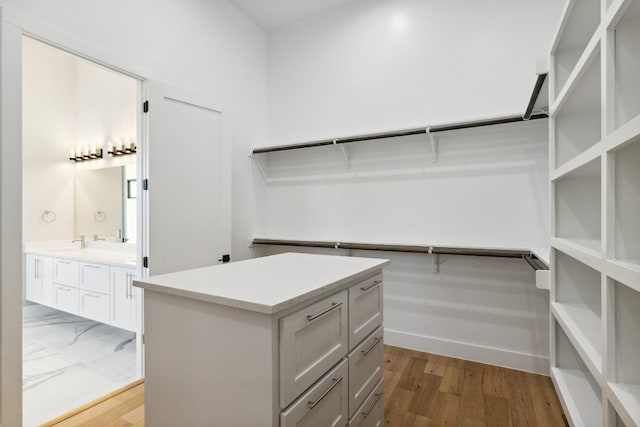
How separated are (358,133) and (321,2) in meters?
1.36

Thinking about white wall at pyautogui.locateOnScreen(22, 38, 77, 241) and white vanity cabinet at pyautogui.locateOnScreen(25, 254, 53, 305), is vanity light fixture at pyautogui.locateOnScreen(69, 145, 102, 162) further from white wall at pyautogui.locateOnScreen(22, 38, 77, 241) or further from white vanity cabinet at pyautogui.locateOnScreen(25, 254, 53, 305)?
white vanity cabinet at pyautogui.locateOnScreen(25, 254, 53, 305)

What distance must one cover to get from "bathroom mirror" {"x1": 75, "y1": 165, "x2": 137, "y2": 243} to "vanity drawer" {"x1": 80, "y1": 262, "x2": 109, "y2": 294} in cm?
63

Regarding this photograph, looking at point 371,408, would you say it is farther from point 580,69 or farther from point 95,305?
point 95,305

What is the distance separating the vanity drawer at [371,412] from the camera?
137 centimetres

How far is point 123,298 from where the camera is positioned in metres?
2.87

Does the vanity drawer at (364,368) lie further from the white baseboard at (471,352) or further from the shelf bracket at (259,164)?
the shelf bracket at (259,164)

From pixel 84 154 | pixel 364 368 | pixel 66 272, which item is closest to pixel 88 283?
pixel 66 272

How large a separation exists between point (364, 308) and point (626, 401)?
0.88 m

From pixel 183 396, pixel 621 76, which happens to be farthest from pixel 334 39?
pixel 183 396

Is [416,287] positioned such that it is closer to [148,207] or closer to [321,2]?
[148,207]

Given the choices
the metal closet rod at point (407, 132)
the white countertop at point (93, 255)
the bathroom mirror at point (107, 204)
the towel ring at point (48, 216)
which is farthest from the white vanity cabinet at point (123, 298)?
the towel ring at point (48, 216)

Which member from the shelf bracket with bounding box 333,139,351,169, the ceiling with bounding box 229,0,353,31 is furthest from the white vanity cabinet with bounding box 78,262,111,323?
the ceiling with bounding box 229,0,353,31

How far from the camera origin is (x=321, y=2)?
313 centimetres

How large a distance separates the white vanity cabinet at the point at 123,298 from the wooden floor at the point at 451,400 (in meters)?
0.81
